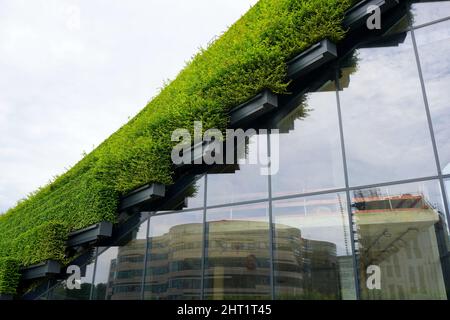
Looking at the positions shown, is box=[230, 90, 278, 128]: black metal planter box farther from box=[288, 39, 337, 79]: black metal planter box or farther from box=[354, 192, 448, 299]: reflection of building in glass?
box=[354, 192, 448, 299]: reflection of building in glass

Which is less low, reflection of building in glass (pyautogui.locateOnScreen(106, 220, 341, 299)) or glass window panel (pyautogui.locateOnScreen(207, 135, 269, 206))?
glass window panel (pyautogui.locateOnScreen(207, 135, 269, 206))

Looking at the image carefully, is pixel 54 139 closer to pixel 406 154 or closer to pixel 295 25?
pixel 295 25

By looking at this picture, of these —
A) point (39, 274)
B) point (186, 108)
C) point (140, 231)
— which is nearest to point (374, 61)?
point (186, 108)

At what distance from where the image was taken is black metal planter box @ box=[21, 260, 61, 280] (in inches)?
370

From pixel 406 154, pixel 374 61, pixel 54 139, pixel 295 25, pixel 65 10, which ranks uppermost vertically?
pixel 54 139

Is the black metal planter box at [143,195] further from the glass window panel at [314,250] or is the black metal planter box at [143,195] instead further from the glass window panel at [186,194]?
the glass window panel at [314,250]

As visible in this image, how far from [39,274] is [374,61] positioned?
10.0 meters

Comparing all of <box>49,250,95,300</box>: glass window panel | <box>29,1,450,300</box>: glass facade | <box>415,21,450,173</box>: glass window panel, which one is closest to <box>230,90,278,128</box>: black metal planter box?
<box>29,1,450,300</box>: glass facade

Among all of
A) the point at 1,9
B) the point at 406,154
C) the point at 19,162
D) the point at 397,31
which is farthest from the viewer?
the point at 19,162

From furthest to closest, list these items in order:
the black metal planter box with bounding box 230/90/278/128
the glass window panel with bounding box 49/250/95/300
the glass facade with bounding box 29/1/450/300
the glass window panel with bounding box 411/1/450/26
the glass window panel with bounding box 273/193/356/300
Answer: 1. the glass window panel with bounding box 49/250/95/300
2. the black metal planter box with bounding box 230/90/278/128
3. the glass window panel with bounding box 411/1/450/26
4. the glass window panel with bounding box 273/193/356/300
5. the glass facade with bounding box 29/1/450/300

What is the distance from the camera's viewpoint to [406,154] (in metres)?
6.54

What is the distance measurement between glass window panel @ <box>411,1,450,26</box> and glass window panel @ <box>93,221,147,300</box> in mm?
7967

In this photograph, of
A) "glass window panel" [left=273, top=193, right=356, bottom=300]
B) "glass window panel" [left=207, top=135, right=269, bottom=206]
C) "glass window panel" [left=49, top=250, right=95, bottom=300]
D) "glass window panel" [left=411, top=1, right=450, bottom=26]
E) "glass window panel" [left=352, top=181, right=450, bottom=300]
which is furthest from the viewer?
"glass window panel" [left=49, top=250, right=95, bottom=300]
